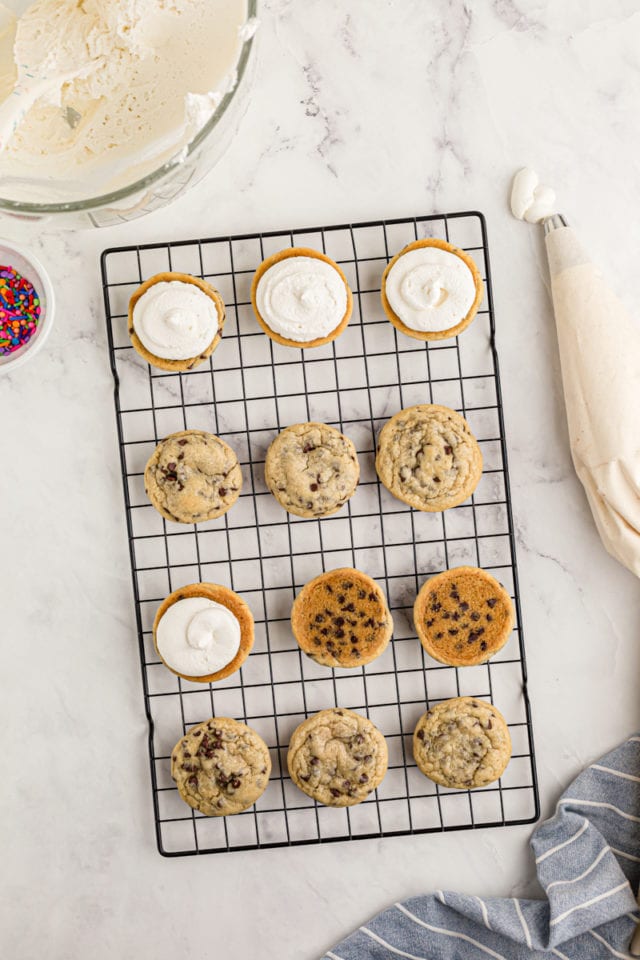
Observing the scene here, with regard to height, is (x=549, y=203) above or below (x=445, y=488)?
above

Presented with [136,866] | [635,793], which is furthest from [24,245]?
[635,793]

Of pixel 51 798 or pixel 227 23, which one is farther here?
pixel 51 798

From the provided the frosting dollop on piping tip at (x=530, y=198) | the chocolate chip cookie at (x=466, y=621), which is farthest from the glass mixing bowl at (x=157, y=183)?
the chocolate chip cookie at (x=466, y=621)

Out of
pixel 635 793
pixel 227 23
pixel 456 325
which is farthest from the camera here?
pixel 635 793

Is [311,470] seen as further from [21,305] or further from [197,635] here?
[21,305]

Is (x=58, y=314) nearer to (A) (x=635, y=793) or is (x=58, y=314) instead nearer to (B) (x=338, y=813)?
(B) (x=338, y=813)

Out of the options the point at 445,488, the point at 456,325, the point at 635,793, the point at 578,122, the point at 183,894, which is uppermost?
the point at 578,122

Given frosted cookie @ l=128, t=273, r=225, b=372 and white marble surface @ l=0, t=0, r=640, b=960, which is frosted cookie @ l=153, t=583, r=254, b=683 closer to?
white marble surface @ l=0, t=0, r=640, b=960
